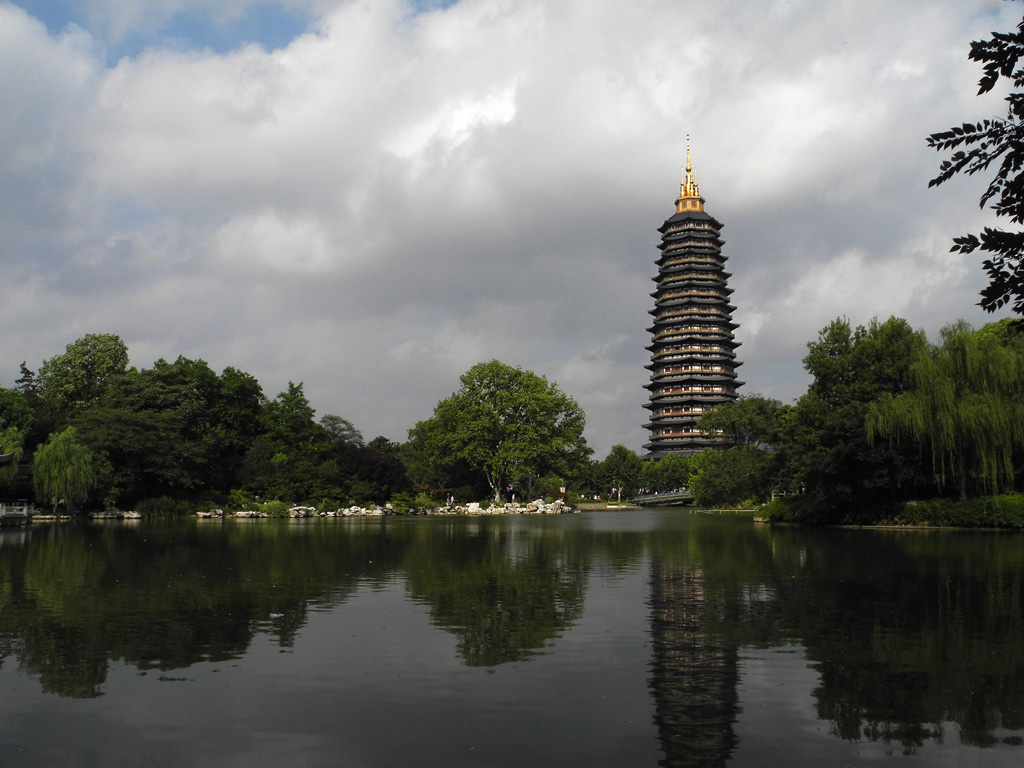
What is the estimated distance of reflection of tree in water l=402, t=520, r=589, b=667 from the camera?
7.69 m

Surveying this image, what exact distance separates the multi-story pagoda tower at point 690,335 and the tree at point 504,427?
2774cm

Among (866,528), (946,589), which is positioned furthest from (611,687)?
(866,528)

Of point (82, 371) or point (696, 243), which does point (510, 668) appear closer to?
point (82, 371)

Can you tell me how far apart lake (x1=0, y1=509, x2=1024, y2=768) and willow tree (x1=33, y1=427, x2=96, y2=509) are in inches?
972

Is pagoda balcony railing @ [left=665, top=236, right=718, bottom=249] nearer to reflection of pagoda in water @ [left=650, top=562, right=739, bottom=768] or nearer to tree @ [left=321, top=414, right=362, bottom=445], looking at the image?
tree @ [left=321, top=414, right=362, bottom=445]

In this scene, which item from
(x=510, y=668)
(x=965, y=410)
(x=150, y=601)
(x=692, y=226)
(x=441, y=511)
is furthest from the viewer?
(x=692, y=226)

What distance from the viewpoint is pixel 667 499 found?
3017 inches

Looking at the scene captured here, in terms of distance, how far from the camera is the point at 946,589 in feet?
37.0

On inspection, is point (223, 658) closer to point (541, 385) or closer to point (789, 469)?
point (789, 469)

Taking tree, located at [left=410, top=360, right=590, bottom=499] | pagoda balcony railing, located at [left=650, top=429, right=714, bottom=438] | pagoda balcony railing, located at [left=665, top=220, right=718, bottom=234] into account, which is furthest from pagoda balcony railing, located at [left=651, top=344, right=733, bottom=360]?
tree, located at [left=410, top=360, right=590, bottom=499]

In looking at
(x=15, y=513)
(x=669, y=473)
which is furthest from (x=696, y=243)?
(x=15, y=513)

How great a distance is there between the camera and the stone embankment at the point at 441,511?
141ft

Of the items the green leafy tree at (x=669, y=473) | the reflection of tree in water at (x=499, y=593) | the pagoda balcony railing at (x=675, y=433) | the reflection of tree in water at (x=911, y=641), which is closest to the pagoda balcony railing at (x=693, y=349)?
the pagoda balcony railing at (x=675, y=433)

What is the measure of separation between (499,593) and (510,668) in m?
4.43
